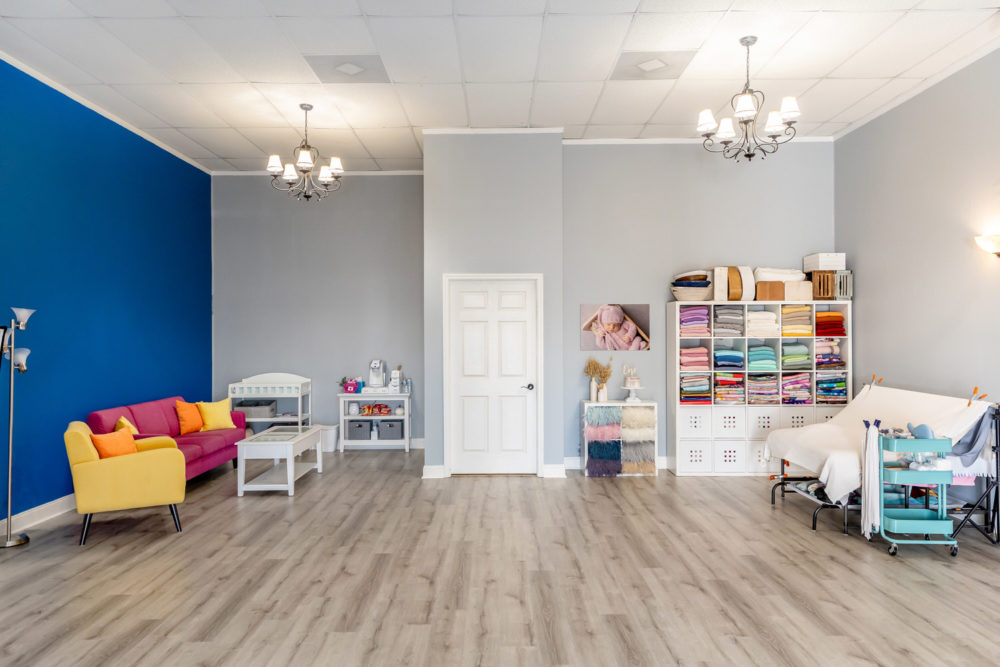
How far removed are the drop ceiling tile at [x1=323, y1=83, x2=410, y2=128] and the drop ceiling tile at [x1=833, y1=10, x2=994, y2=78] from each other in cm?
362

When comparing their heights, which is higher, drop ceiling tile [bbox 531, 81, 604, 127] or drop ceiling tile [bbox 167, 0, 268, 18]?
drop ceiling tile [bbox 531, 81, 604, 127]

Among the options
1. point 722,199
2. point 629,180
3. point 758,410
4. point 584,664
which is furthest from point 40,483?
point 722,199

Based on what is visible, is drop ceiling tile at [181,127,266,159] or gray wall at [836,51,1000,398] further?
drop ceiling tile at [181,127,266,159]

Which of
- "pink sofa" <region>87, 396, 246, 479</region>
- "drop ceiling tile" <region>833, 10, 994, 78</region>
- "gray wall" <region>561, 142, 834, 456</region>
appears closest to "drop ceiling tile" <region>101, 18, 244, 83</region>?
"pink sofa" <region>87, 396, 246, 479</region>

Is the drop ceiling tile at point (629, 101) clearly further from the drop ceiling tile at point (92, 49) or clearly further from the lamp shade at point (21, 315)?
the lamp shade at point (21, 315)

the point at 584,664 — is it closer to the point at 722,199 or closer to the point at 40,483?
the point at 40,483

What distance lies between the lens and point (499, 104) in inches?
201

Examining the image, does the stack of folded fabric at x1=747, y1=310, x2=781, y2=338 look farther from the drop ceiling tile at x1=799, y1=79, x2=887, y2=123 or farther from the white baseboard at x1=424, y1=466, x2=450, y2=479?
the white baseboard at x1=424, y1=466, x2=450, y2=479

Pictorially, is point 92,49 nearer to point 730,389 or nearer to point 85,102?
point 85,102

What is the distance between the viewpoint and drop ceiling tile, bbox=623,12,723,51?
12.1ft

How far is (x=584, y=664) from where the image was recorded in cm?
250

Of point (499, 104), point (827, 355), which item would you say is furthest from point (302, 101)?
point (827, 355)

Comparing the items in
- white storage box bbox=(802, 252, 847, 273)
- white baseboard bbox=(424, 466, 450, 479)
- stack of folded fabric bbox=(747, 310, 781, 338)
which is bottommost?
white baseboard bbox=(424, 466, 450, 479)

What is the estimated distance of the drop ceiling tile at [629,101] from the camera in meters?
4.70
